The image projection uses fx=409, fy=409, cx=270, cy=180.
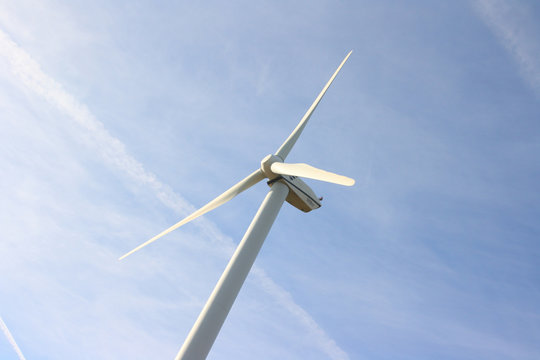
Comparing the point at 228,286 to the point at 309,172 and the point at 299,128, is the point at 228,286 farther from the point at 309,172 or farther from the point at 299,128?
the point at 299,128

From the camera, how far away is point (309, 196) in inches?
1261

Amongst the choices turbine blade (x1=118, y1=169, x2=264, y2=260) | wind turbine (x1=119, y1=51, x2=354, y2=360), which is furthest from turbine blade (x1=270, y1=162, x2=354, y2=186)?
turbine blade (x1=118, y1=169, x2=264, y2=260)

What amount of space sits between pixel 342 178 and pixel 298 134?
12.8 m

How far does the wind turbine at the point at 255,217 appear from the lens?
2159 centimetres

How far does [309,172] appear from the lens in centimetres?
2691

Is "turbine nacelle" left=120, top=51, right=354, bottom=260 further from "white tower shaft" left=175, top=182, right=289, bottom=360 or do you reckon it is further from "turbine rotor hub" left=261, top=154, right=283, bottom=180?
"white tower shaft" left=175, top=182, right=289, bottom=360

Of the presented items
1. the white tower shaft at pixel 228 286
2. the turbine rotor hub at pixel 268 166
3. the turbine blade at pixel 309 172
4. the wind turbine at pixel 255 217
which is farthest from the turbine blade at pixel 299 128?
the white tower shaft at pixel 228 286

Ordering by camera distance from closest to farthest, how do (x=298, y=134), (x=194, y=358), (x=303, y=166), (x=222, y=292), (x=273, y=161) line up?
(x=194, y=358), (x=222, y=292), (x=303, y=166), (x=273, y=161), (x=298, y=134)

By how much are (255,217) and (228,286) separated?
5.77 metres

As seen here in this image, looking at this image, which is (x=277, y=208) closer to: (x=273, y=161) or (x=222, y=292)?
(x=273, y=161)

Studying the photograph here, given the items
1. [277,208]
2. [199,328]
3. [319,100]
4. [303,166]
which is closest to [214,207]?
[277,208]

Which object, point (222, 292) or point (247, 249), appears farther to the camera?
point (247, 249)

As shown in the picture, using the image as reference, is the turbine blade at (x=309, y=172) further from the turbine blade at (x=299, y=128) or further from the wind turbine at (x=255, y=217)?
the turbine blade at (x=299, y=128)

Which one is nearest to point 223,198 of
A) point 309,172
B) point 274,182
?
point 274,182
